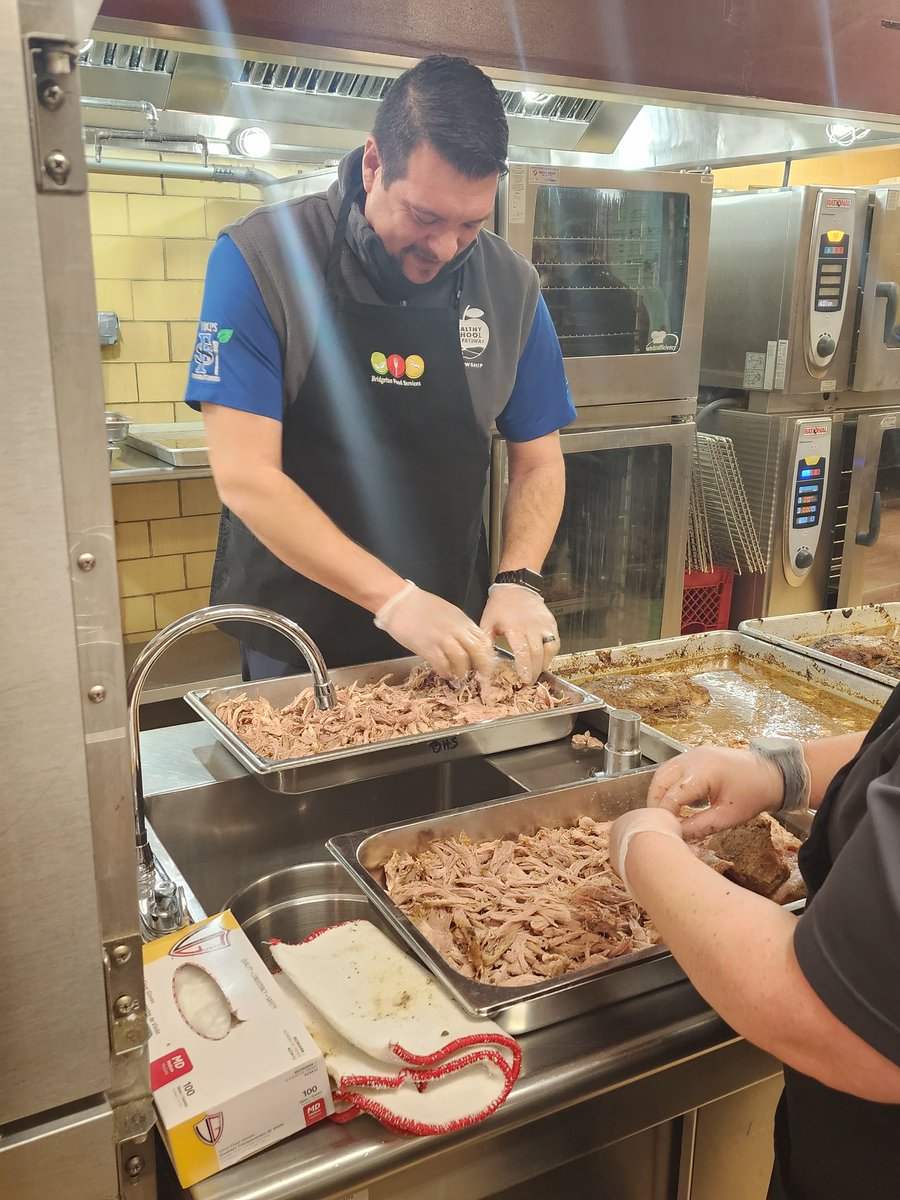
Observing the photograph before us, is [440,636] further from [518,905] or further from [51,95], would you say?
[51,95]

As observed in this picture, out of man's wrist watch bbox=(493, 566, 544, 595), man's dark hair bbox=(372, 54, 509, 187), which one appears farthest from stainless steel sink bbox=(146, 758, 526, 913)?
man's dark hair bbox=(372, 54, 509, 187)

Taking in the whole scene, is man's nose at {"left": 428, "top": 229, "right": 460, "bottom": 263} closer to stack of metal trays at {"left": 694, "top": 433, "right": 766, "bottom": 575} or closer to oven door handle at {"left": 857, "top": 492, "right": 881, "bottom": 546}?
stack of metal trays at {"left": 694, "top": 433, "right": 766, "bottom": 575}

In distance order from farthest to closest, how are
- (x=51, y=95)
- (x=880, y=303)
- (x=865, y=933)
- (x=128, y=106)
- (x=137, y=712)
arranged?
1. (x=880, y=303)
2. (x=128, y=106)
3. (x=137, y=712)
4. (x=865, y=933)
5. (x=51, y=95)

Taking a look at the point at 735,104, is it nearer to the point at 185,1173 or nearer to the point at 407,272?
the point at 407,272

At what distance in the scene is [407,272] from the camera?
215cm

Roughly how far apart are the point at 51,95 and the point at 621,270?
3046mm

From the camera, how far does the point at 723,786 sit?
135 cm

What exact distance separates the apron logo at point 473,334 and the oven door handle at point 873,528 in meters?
2.34

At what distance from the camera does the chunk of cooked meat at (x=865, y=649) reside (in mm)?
2359

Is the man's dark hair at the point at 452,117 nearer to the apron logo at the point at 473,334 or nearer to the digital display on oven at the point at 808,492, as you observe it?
the apron logo at the point at 473,334

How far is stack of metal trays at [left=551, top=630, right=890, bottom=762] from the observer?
207cm

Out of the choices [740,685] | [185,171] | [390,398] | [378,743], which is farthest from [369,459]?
[185,171]

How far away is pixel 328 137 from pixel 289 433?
6.56 ft

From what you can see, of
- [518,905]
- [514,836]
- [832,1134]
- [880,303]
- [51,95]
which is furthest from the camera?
[880,303]
